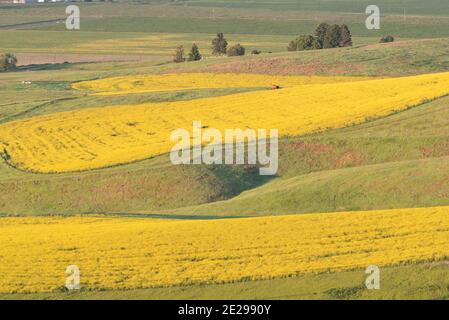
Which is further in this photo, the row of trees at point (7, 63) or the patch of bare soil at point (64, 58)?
the patch of bare soil at point (64, 58)

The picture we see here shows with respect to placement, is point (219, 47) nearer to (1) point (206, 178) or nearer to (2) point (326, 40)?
(2) point (326, 40)

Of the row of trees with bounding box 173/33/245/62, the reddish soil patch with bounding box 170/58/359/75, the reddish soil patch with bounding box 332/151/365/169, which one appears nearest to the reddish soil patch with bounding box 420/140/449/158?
the reddish soil patch with bounding box 332/151/365/169

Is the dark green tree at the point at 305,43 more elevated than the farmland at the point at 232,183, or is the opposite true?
the dark green tree at the point at 305,43

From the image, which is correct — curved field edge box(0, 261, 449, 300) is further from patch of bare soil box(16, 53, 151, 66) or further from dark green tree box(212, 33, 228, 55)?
dark green tree box(212, 33, 228, 55)

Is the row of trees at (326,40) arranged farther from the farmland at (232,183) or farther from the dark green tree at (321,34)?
the farmland at (232,183)

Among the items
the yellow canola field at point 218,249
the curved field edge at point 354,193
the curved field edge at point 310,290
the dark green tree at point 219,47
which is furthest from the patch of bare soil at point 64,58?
the curved field edge at point 310,290

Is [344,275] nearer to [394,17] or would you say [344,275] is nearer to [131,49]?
[131,49]

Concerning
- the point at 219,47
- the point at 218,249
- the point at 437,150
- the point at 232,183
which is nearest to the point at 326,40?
the point at 219,47
